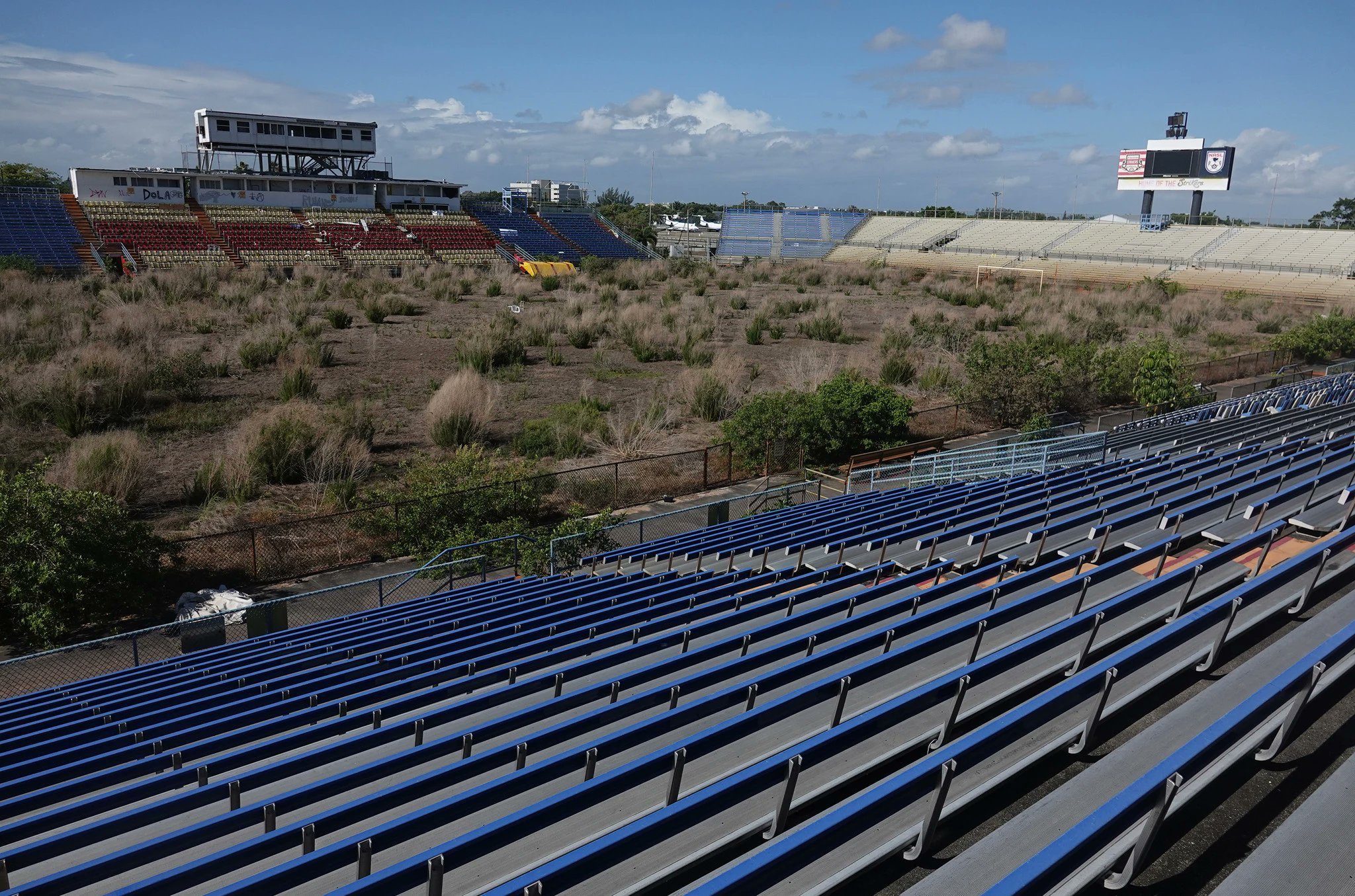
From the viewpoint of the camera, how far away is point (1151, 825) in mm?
3469

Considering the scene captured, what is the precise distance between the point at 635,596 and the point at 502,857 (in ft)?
20.1

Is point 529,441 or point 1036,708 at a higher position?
point 1036,708

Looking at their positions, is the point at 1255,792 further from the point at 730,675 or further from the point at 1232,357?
the point at 1232,357

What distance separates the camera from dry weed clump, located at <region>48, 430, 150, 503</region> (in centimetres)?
1695

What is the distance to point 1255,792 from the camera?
172 inches

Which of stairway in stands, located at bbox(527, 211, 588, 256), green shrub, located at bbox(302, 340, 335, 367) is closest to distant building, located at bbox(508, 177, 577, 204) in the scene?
stairway in stands, located at bbox(527, 211, 588, 256)

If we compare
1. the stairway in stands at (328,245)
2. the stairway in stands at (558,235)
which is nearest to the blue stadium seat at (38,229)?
the stairway in stands at (328,245)

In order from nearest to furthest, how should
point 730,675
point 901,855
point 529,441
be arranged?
point 901,855, point 730,675, point 529,441

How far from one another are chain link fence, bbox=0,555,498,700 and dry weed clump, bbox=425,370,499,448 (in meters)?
8.11

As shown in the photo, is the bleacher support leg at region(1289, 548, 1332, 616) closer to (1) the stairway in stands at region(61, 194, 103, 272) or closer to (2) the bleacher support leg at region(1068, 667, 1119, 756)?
(2) the bleacher support leg at region(1068, 667, 1119, 756)

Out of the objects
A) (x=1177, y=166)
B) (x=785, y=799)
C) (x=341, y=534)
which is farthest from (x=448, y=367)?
(x=1177, y=166)

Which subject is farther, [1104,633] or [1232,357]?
[1232,357]

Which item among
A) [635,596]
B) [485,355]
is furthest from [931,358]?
[635,596]

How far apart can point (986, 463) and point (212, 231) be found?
198 feet
